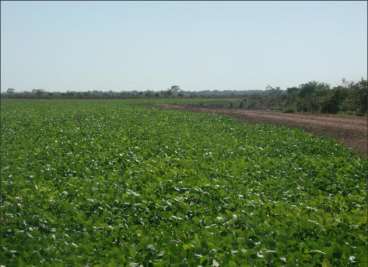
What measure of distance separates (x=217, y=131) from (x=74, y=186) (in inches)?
478

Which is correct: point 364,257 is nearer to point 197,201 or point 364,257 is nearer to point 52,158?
point 197,201

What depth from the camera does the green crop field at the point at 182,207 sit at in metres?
5.79

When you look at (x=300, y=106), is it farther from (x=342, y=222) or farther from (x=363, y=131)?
(x=342, y=222)

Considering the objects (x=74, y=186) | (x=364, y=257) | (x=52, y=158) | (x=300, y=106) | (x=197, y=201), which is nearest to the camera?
(x=364, y=257)

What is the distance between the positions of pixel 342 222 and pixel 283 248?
5.51 ft

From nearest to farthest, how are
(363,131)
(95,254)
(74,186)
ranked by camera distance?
(95,254), (74,186), (363,131)

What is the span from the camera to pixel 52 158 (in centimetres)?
1314

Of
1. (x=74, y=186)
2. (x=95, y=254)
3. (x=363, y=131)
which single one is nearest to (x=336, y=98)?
(x=363, y=131)

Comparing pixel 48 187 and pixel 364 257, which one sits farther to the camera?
A: pixel 48 187

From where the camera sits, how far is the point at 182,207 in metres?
7.85

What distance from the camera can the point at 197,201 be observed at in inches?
327

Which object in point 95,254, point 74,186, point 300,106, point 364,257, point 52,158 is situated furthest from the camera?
point 300,106

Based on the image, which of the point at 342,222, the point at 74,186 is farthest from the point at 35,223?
the point at 342,222

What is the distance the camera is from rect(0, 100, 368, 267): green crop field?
5.79m
